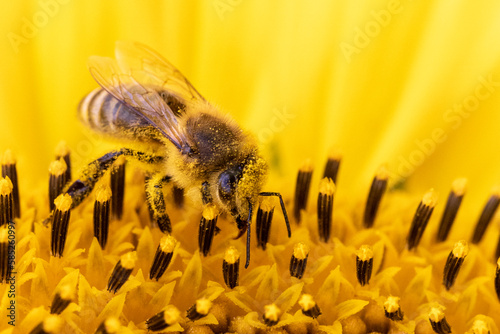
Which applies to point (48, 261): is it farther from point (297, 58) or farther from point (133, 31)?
point (297, 58)

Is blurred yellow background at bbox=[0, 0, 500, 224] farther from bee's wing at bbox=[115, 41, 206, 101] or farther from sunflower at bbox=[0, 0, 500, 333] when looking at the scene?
bee's wing at bbox=[115, 41, 206, 101]

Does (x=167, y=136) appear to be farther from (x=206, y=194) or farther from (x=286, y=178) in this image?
(x=286, y=178)

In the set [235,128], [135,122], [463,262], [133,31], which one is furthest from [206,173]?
[133,31]

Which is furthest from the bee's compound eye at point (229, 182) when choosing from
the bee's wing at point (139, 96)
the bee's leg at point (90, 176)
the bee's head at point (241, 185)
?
the bee's leg at point (90, 176)

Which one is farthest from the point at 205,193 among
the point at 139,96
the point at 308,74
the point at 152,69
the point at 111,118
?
the point at 308,74

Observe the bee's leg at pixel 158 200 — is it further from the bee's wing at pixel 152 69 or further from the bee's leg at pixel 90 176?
the bee's wing at pixel 152 69

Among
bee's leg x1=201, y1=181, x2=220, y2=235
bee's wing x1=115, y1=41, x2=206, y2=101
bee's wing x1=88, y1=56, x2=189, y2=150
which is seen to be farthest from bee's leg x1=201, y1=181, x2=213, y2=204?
bee's wing x1=115, y1=41, x2=206, y2=101
